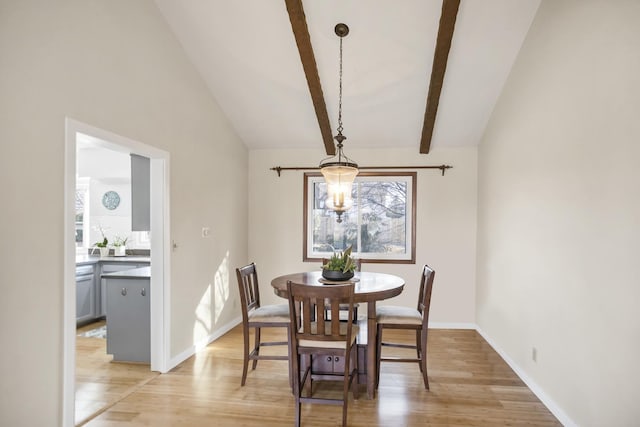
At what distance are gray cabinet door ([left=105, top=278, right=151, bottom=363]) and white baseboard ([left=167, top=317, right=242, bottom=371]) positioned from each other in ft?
0.84

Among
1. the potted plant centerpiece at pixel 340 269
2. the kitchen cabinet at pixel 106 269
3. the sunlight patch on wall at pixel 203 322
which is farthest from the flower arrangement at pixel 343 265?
the kitchen cabinet at pixel 106 269

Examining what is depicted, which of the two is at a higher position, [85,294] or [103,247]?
[103,247]

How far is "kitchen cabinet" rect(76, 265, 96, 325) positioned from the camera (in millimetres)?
4980

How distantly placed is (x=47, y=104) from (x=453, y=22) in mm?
2967

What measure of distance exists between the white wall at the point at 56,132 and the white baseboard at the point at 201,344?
6 centimetres

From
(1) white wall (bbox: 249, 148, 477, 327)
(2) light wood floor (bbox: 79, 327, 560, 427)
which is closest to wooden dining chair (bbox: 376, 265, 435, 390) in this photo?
(2) light wood floor (bbox: 79, 327, 560, 427)

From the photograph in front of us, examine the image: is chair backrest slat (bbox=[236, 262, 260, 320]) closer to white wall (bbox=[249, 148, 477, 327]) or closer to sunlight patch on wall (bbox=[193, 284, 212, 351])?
sunlight patch on wall (bbox=[193, 284, 212, 351])

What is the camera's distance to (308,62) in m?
3.73

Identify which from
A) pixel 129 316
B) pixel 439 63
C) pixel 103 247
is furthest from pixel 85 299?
pixel 439 63

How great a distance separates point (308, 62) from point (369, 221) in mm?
2394

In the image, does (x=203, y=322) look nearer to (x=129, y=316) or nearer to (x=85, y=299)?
(x=129, y=316)

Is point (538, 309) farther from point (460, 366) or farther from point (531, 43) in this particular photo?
point (531, 43)

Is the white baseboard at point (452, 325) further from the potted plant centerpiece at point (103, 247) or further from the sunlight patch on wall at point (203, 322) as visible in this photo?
the potted plant centerpiece at point (103, 247)

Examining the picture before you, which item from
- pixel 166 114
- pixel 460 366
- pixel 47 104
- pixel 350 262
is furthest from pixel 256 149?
pixel 460 366
